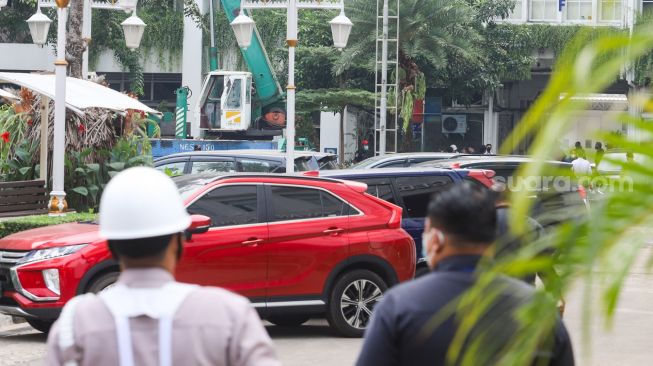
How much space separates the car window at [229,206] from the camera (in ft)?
40.2

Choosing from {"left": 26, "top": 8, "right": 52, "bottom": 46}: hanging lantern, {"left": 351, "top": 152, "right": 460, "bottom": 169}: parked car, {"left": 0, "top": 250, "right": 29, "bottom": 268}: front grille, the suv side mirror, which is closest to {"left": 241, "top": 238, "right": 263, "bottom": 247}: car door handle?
the suv side mirror

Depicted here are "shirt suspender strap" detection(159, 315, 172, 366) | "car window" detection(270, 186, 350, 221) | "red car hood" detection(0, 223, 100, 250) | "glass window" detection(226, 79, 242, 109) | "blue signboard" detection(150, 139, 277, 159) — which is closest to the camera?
"shirt suspender strap" detection(159, 315, 172, 366)

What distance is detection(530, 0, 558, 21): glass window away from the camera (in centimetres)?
5334

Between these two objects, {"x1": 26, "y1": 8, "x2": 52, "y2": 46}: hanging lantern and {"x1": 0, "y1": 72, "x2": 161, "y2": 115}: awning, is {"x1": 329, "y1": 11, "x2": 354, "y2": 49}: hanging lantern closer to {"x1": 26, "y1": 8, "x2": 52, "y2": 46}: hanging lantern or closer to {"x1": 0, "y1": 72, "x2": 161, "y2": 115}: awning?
{"x1": 0, "y1": 72, "x2": 161, "y2": 115}: awning

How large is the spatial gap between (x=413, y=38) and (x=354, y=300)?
30.3 meters

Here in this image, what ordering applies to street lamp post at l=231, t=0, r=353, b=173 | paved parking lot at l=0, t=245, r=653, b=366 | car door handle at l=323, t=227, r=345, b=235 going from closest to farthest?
1. paved parking lot at l=0, t=245, r=653, b=366
2. car door handle at l=323, t=227, r=345, b=235
3. street lamp post at l=231, t=0, r=353, b=173

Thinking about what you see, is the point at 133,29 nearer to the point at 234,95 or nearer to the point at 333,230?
the point at 333,230

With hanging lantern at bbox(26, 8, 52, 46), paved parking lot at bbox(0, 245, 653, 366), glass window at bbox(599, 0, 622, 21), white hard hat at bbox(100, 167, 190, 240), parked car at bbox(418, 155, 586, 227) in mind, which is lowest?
paved parking lot at bbox(0, 245, 653, 366)

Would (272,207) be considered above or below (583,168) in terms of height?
below

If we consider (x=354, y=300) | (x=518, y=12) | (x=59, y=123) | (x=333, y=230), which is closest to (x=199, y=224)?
(x=333, y=230)

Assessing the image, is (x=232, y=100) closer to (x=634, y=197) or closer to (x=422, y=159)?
(x=422, y=159)

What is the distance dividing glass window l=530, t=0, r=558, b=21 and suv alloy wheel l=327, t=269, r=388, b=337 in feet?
137

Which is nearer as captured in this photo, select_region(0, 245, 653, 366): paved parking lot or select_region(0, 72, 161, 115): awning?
select_region(0, 245, 653, 366): paved parking lot

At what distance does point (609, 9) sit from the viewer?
1.91m
